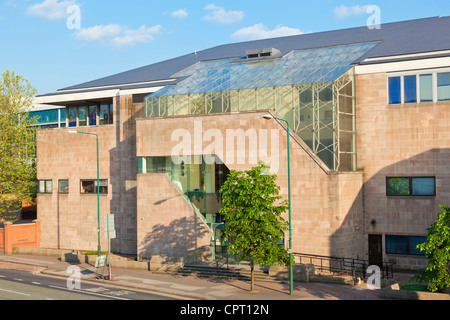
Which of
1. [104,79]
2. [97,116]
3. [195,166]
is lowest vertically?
[195,166]

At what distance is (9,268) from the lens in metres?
43.8

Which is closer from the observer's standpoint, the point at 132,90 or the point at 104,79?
the point at 132,90

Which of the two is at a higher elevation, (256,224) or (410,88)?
(410,88)

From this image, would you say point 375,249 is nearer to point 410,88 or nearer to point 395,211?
point 395,211

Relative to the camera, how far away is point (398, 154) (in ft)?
132

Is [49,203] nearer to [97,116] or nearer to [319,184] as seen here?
[97,116]

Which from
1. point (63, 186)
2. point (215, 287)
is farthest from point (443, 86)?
point (63, 186)

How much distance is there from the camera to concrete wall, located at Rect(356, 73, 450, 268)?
38969 mm

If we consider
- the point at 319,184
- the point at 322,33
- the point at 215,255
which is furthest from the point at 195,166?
the point at 322,33

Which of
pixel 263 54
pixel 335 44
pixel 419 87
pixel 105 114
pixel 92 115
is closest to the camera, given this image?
pixel 419 87

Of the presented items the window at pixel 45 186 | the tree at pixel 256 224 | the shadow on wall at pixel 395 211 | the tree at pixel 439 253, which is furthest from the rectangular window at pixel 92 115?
the tree at pixel 439 253

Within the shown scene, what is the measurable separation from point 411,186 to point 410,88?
6.99 m

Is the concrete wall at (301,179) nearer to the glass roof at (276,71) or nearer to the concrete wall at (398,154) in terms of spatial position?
the concrete wall at (398,154)
